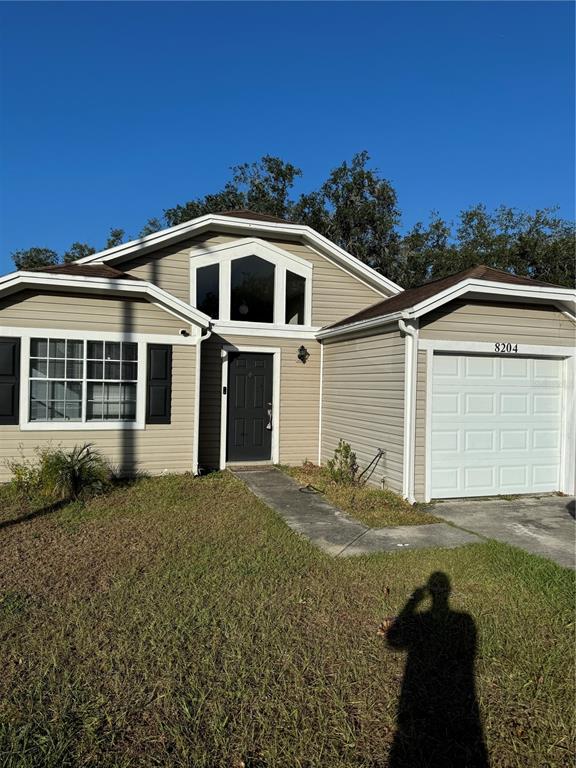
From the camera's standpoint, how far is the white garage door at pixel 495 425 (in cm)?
790

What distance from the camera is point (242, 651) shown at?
3.39 metres

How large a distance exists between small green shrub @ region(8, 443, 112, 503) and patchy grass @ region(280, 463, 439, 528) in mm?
3390

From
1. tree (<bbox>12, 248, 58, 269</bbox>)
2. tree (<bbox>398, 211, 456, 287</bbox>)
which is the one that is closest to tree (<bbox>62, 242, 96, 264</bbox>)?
tree (<bbox>12, 248, 58, 269</bbox>)

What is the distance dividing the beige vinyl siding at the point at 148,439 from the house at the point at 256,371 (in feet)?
0.08

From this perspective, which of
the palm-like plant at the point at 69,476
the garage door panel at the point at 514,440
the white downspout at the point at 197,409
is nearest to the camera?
the palm-like plant at the point at 69,476

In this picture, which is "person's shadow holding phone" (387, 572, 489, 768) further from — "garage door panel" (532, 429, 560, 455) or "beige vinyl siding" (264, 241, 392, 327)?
Answer: "beige vinyl siding" (264, 241, 392, 327)

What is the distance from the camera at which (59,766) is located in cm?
240

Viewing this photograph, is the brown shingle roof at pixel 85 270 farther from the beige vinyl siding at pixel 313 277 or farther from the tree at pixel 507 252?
the tree at pixel 507 252

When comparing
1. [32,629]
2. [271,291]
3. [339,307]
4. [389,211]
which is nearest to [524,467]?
[339,307]

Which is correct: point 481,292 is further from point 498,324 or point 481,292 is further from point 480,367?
point 480,367

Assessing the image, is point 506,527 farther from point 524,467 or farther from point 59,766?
point 59,766

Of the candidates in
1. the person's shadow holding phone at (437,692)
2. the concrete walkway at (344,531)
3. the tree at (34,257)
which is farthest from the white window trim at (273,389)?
the tree at (34,257)

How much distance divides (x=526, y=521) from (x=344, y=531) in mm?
2572

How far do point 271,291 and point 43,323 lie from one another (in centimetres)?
450
